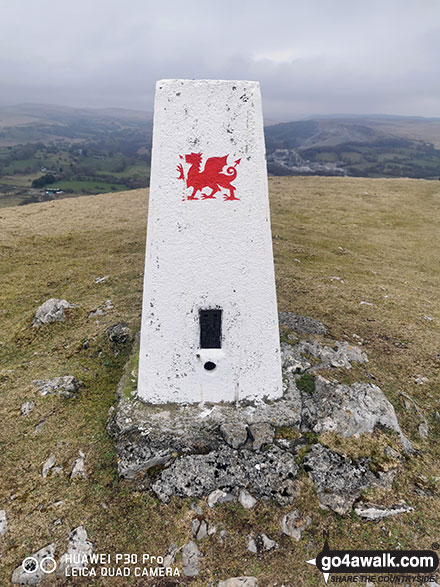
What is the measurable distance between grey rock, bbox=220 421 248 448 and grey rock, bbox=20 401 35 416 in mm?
5942

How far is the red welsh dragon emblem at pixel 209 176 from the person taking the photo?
24.7 feet

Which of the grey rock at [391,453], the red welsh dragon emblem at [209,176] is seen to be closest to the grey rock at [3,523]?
the red welsh dragon emblem at [209,176]

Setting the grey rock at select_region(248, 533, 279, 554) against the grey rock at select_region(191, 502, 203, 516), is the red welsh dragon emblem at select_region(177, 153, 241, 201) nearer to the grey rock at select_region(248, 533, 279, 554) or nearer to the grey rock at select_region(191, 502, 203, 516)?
the grey rock at select_region(191, 502, 203, 516)

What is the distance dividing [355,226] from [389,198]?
A: 12.8 meters

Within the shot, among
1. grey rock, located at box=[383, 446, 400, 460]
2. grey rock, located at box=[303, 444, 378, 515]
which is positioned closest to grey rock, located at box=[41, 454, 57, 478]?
grey rock, located at box=[303, 444, 378, 515]

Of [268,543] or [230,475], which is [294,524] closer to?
[268,543]

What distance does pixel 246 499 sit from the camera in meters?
7.98

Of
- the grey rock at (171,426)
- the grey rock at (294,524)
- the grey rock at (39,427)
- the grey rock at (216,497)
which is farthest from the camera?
the grey rock at (39,427)

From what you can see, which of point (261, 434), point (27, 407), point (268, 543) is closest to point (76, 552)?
point (268, 543)

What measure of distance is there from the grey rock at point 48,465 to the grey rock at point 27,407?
1.99m

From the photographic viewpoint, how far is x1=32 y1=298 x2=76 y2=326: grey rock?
14.9m

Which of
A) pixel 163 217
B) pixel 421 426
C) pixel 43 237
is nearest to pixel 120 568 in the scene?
pixel 163 217

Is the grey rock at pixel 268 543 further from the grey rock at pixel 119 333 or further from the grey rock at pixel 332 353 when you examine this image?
the grey rock at pixel 119 333

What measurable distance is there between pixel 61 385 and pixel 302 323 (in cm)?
937
